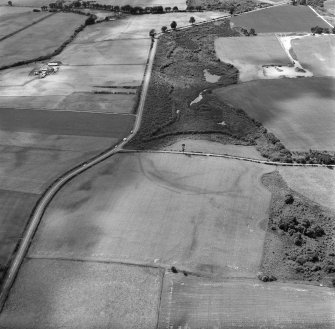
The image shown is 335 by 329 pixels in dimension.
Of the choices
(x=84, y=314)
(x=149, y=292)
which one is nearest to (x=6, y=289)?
(x=84, y=314)

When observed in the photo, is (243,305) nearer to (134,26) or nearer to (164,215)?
(164,215)

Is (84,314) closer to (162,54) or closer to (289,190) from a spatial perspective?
(289,190)

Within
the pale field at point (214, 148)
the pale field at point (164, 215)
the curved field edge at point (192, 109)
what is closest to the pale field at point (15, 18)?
the curved field edge at point (192, 109)

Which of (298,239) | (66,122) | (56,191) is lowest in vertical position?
(298,239)

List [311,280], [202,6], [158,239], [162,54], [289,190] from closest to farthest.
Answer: [311,280]
[158,239]
[289,190]
[162,54]
[202,6]

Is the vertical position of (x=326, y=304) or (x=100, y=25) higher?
(x=100, y=25)

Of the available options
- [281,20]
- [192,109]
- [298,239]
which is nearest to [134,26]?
[281,20]

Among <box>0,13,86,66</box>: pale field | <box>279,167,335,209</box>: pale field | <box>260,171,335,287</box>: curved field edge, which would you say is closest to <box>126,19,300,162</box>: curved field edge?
<box>279,167,335,209</box>: pale field
